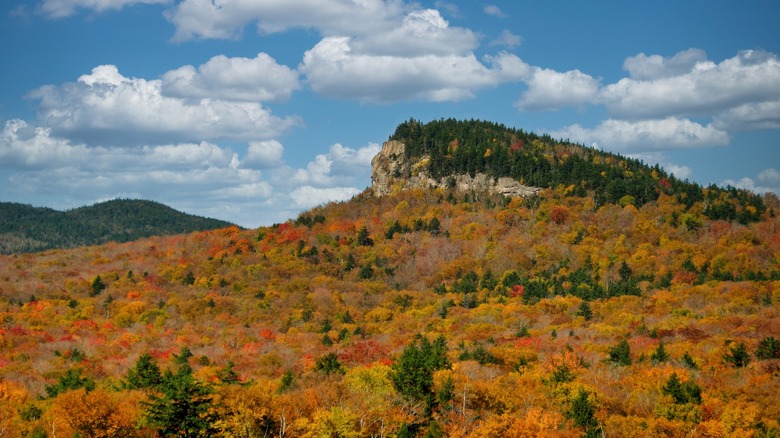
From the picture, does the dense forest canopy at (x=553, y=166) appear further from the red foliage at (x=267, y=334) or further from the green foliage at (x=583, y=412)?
the green foliage at (x=583, y=412)

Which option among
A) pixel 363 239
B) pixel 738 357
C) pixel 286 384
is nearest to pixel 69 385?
pixel 286 384

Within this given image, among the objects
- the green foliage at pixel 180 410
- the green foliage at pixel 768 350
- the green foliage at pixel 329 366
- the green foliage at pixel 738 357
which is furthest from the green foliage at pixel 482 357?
the green foliage at pixel 180 410

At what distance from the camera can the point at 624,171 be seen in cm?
16838

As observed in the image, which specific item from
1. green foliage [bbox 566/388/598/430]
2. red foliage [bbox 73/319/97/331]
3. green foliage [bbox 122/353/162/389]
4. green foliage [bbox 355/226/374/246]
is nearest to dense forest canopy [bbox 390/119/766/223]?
green foliage [bbox 355/226/374/246]

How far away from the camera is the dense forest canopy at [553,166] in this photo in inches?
5881

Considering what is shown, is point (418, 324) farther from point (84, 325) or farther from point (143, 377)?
point (84, 325)

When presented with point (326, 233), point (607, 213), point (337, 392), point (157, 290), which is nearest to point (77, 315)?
point (157, 290)

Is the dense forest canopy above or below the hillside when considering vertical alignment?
above

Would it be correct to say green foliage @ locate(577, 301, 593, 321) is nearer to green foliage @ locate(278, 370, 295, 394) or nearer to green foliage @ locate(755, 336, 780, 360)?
green foliage @ locate(755, 336, 780, 360)

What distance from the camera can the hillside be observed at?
53.5 meters

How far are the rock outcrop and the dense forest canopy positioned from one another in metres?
1.71

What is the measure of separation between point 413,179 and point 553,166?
35100 mm

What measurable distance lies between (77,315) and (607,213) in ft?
330

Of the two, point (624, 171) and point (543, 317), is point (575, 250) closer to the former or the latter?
point (543, 317)
